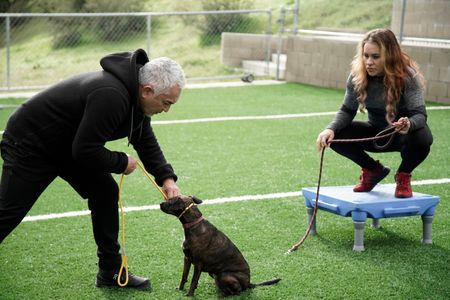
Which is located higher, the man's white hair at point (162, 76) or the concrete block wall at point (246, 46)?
the man's white hair at point (162, 76)

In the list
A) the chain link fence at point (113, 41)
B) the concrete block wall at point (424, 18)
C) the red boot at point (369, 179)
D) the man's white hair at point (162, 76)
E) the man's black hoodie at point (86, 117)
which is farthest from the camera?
the chain link fence at point (113, 41)

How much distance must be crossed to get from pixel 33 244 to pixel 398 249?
267cm

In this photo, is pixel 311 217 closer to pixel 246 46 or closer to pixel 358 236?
pixel 358 236

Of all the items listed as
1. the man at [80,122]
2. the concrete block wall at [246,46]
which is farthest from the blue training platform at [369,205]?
the concrete block wall at [246,46]

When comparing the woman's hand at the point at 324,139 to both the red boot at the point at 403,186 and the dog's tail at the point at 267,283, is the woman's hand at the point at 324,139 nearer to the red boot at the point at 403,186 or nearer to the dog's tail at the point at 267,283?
the red boot at the point at 403,186

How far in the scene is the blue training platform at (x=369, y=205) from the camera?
5.47 metres

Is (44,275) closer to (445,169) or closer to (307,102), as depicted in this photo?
(445,169)

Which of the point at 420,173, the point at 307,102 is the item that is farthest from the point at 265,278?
the point at 307,102

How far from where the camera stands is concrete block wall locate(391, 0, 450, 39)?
13.2 m

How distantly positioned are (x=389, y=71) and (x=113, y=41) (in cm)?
1430

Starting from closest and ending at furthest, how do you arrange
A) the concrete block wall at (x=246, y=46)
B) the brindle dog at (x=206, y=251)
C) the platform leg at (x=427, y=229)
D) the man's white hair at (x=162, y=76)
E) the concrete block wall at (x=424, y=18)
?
1. the man's white hair at (x=162, y=76)
2. the brindle dog at (x=206, y=251)
3. the platform leg at (x=427, y=229)
4. the concrete block wall at (x=424, y=18)
5. the concrete block wall at (x=246, y=46)

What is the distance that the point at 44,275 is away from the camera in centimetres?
512

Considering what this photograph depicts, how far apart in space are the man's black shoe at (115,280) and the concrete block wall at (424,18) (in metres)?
9.52

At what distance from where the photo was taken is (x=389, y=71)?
5742 millimetres
